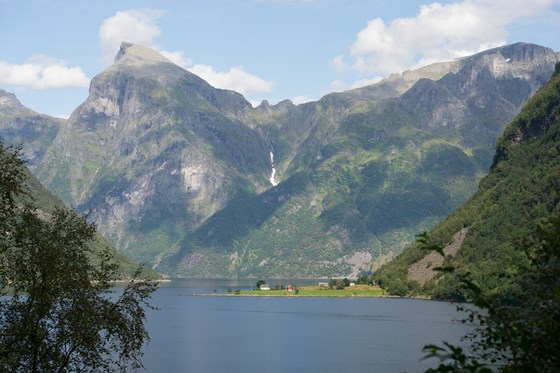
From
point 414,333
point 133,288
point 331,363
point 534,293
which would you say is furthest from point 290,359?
point 534,293

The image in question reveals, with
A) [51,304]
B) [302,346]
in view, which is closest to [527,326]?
[51,304]

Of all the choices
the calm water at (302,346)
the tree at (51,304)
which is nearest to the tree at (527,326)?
the tree at (51,304)

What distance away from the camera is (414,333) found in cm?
16362

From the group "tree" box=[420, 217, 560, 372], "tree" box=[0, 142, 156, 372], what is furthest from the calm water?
"tree" box=[420, 217, 560, 372]

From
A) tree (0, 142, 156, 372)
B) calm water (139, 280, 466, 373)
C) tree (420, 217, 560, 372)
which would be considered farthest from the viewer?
calm water (139, 280, 466, 373)

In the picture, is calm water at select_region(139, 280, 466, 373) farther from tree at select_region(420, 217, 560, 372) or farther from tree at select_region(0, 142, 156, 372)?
tree at select_region(420, 217, 560, 372)

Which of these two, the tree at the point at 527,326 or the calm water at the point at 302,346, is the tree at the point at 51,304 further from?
the calm water at the point at 302,346

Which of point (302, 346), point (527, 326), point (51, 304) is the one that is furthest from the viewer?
point (302, 346)

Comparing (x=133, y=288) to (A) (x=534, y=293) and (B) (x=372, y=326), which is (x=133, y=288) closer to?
(A) (x=534, y=293)

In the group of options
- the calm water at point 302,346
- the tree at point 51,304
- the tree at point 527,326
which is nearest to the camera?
the tree at point 527,326

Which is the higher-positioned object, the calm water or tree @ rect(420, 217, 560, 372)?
tree @ rect(420, 217, 560, 372)

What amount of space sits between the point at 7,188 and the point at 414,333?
5354 inches

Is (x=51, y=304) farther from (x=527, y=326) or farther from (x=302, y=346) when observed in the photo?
(x=302, y=346)

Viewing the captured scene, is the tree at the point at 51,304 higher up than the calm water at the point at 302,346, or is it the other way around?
the tree at the point at 51,304
